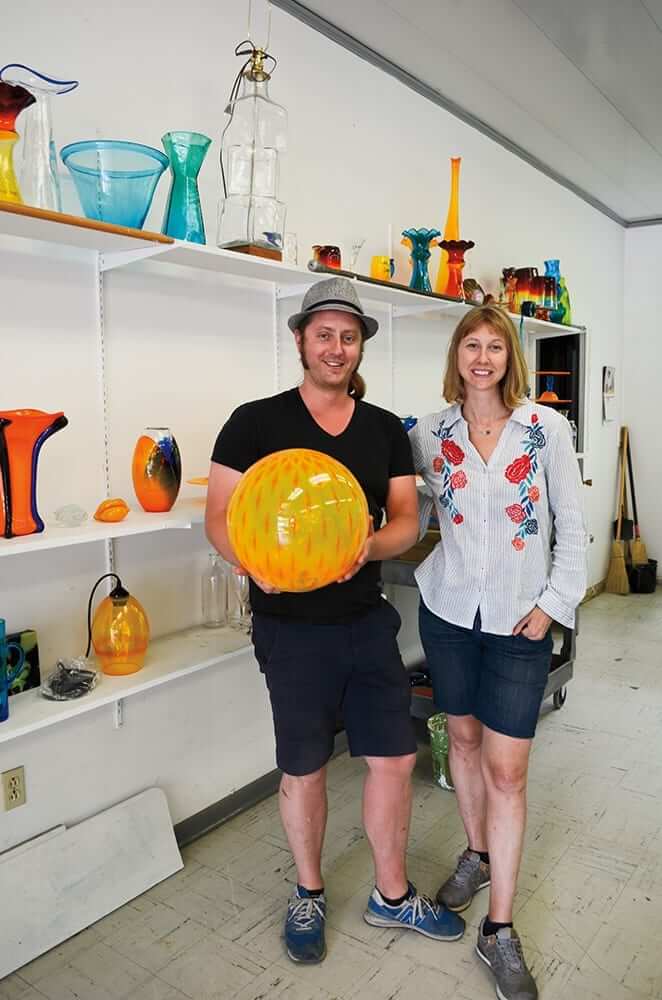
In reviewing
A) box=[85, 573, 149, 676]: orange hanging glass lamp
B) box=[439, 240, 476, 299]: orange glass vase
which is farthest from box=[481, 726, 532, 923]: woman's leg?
box=[439, 240, 476, 299]: orange glass vase

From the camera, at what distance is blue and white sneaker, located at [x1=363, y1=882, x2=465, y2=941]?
1886 mm

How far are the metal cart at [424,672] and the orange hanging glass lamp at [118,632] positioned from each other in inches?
42.3

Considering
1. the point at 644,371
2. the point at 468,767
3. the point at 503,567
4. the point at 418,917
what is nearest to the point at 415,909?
the point at 418,917

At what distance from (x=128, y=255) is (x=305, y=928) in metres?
1.66

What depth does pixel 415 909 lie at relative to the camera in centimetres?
190

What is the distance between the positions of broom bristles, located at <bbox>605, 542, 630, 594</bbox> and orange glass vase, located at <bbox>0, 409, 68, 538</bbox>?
15.3 ft

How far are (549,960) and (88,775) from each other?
1.22 meters

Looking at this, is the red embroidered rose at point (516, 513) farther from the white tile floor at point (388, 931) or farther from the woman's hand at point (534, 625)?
the white tile floor at point (388, 931)

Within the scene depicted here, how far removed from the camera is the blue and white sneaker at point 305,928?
1.81 m

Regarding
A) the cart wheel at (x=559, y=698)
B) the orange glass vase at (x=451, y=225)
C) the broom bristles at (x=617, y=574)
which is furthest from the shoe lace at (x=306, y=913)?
the broom bristles at (x=617, y=574)

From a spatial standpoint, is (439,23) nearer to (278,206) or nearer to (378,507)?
(278,206)

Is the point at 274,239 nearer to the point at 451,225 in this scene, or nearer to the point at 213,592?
the point at 213,592

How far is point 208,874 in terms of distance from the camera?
2.18 meters

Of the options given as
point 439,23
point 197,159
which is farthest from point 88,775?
point 439,23
